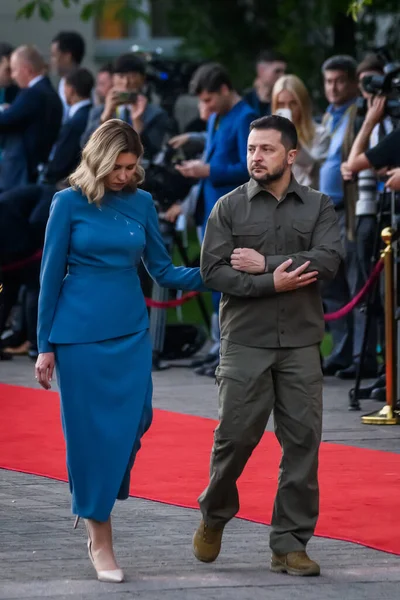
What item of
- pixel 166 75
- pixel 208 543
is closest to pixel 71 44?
pixel 166 75

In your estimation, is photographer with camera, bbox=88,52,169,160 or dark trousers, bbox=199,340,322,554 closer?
dark trousers, bbox=199,340,322,554

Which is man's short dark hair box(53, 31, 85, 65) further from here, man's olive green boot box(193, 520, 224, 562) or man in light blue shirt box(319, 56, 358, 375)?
man's olive green boot box(193, 520, 224, 562)

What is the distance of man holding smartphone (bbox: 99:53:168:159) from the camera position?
41.7 feet

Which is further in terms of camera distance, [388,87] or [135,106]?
[135,106]

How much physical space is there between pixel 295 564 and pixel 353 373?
5900 mm

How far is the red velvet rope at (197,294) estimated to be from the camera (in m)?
10.1

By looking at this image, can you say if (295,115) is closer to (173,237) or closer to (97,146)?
(173,237)

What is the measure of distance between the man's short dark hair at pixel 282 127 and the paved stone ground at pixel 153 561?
1755mm

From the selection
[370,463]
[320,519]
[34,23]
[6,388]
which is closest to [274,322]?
[320,519]

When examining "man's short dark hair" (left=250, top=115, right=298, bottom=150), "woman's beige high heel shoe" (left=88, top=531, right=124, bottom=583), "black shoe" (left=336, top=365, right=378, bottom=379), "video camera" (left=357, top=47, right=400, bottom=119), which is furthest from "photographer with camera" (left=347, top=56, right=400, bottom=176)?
"woman's beige high heel shoe" (left=88, top=531, right=124, bottom=583)

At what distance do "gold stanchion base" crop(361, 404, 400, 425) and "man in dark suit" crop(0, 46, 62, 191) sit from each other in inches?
202

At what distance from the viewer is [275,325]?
611 cm

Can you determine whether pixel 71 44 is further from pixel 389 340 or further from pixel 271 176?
pixel 271 176

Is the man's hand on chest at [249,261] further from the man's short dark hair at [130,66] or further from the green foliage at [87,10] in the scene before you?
the green foliage at [87,10]
